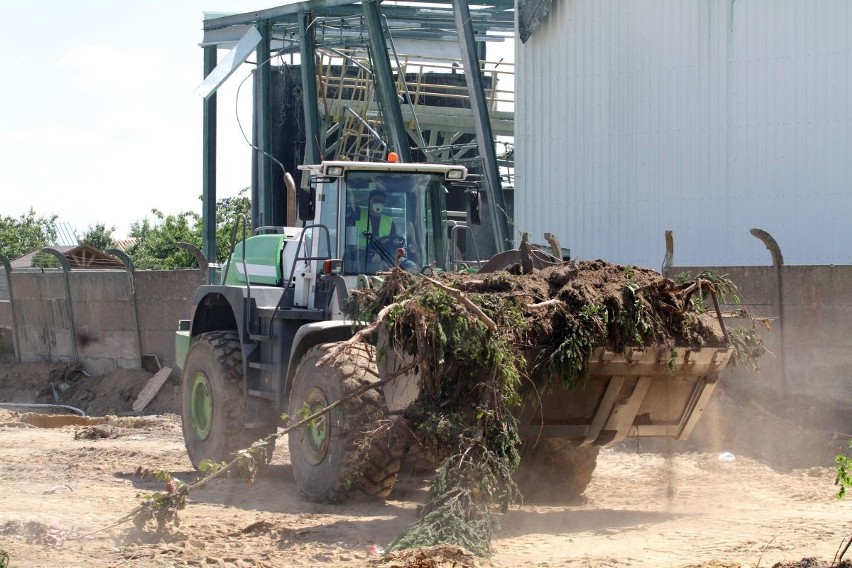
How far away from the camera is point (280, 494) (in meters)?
9.49

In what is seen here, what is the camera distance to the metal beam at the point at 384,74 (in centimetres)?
1869

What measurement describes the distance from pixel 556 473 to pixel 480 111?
10190 mm

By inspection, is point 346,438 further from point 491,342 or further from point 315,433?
point 491,342

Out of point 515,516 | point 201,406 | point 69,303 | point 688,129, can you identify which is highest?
point 688,129

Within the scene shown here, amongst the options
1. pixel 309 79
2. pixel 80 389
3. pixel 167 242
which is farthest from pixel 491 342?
pixel 167 242

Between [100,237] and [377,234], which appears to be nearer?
[377,234]

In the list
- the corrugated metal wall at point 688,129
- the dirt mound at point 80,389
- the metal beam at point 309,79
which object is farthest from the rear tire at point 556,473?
the metal beam at point 309,79

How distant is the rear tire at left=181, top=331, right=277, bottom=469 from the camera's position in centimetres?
1052

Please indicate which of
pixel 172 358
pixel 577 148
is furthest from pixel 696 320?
pixel 172 358

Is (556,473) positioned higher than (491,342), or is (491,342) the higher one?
(491,342)

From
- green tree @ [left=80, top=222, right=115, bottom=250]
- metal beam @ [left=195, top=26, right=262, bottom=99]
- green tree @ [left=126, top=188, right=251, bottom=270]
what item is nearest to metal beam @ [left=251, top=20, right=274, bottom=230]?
metal beam @ [left=195, top=26, right=262, bottom=99]

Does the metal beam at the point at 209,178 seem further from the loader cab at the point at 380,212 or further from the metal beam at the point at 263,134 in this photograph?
the loader cab at the point at 380,212

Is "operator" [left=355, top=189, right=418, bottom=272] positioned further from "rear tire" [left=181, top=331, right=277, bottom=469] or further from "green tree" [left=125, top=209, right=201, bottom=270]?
"green tree" [left=125, top=209, right=201, bottom=270]

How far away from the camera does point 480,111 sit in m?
18.1
